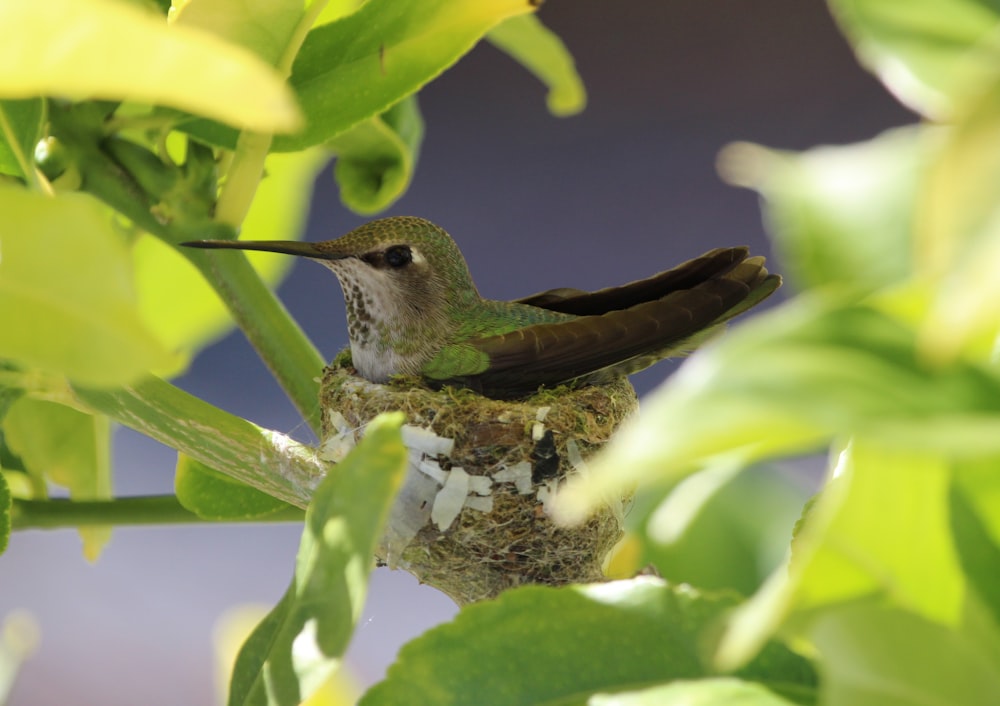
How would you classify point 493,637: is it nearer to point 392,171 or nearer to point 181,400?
point 181,400

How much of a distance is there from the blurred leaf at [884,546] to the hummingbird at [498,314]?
1.97ft

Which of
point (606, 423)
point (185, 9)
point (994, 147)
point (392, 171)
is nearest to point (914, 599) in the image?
point (994, 147)

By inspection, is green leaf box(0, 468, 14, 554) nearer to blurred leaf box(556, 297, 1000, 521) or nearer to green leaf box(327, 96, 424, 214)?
green leaf box(327, 96, 424, 214)

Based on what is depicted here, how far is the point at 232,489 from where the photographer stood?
59cm

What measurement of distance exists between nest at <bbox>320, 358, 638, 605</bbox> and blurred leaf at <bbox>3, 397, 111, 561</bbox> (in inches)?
6.4

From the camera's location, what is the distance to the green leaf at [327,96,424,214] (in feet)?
2.14

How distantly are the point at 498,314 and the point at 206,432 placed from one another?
1.80ft

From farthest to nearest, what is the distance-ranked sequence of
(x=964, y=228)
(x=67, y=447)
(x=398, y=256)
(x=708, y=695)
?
(x=398, y=256) → (x=67, y=447) → (x=708, y=695) → (x=964, y=228)

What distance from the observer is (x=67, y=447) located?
666mm

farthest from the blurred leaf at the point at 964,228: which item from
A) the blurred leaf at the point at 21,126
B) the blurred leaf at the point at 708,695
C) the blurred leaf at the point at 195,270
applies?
the blurred leaf at the point at 195,270

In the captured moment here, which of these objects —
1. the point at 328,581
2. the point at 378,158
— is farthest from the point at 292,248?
the point at 328,581

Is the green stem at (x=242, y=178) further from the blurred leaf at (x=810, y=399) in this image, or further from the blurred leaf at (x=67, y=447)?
the blurred leaf at (x=810, y=399)

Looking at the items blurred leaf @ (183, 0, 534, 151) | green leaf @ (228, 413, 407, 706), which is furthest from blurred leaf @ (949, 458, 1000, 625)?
blurred leaf @ (183, 0, 534, 151)

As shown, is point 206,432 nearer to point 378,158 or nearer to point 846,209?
point 378,158
